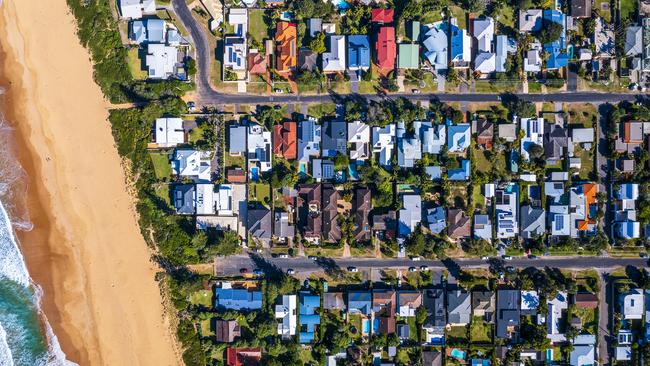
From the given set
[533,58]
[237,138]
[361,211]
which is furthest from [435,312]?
[533,58]

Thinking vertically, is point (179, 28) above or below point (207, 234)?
above

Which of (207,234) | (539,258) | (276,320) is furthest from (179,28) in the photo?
(539,258)

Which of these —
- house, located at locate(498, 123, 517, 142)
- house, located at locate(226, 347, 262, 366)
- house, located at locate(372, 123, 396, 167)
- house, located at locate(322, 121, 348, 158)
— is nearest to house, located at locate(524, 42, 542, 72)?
house, located at locate(498, 123, 517, 142)

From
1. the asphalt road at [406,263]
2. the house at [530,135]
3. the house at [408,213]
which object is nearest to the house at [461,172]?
the house at [408,213]

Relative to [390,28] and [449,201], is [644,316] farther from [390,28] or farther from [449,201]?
[390,28]

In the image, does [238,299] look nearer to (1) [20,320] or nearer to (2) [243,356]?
(2) [243,356]

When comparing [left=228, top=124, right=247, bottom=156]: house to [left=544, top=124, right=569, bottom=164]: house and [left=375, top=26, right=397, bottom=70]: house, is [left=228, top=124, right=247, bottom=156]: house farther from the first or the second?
[left=544, top=124, right=569, bottom=164]: house

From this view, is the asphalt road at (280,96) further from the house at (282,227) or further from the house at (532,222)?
the house at (282,227)
